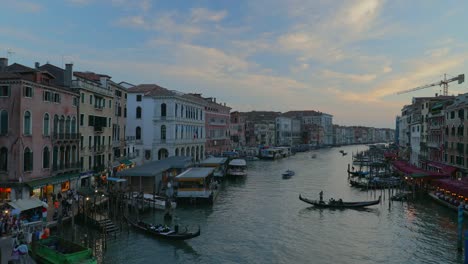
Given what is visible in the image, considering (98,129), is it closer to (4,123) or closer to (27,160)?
(27,160)

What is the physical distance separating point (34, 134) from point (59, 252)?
9.90 metres

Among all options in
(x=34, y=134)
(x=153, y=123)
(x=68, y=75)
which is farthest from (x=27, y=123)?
(x=153, y=123)

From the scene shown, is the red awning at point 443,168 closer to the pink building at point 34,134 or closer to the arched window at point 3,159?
the pink building at point 34,134

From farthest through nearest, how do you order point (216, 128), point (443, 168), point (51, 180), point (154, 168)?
point (216, 128) → point (443, 168) → point (154, 168) → point (51, 180)

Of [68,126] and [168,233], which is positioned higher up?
[68,126]

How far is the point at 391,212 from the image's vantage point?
90.8 feet

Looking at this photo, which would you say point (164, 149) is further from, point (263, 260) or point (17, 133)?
point (263, 260)

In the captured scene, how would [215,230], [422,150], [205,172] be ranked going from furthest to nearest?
[422,150]
[205,172]
[215,230]

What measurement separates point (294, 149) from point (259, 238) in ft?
292

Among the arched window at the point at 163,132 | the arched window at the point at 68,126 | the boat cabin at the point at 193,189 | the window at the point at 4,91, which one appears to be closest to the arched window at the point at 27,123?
the window at the point at 4,91

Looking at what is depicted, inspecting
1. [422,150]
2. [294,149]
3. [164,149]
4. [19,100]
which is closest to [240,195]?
[164,149]

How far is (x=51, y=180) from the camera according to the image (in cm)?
2288

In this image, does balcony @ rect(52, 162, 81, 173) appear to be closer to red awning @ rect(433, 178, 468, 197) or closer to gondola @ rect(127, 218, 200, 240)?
gondola @ rect(127, 218, 200, 240)

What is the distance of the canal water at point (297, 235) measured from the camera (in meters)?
17.9
